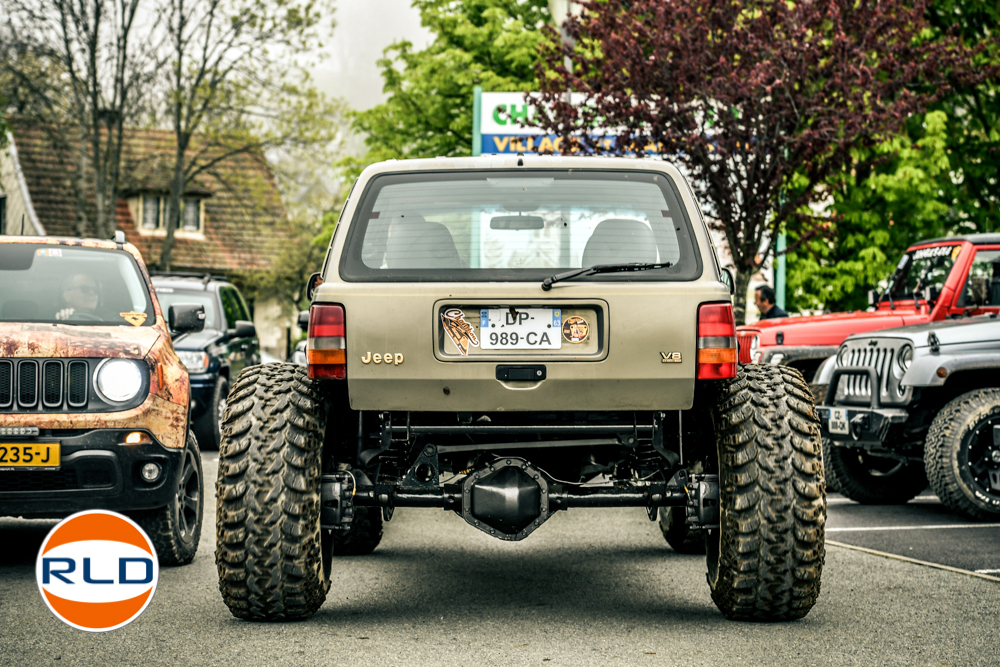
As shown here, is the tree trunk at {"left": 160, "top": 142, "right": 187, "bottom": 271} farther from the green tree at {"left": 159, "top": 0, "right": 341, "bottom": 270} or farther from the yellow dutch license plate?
the yellow dutch license plate

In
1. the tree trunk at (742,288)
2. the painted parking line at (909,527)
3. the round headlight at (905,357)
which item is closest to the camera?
the painted parking line at (909,527)

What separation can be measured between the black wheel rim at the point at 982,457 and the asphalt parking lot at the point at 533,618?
1032 mm

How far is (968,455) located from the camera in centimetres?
897

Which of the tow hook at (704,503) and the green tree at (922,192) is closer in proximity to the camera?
the tow hook at (704,503)

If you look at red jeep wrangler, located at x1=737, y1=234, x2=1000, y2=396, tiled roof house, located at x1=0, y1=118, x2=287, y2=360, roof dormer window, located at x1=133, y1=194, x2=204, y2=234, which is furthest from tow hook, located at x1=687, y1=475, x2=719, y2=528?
roof dormer window, located at x1=133, y1=194, x2=204, y2=234

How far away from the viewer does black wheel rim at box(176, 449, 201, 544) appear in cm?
707

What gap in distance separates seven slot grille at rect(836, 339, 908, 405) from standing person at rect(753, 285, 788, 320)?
357 centimetres

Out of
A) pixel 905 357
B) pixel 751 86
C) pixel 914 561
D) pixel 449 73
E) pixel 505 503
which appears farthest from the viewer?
pixel 449 73

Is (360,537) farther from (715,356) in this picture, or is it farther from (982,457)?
(982,457)

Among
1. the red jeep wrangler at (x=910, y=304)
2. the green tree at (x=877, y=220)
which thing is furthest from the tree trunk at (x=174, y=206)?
the red jeep wrangler at (x=910, y=304)

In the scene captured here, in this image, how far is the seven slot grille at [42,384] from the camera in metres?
6.45

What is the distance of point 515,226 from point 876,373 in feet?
16.8

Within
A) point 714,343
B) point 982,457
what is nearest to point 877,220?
point 982,457

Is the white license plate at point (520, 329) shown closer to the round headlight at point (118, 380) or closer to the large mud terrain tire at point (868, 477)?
the round headlight at point (118, 380)
